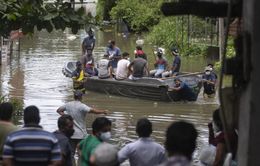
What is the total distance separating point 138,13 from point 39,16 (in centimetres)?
3477

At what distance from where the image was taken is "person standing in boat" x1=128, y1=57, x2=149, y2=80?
1673cm

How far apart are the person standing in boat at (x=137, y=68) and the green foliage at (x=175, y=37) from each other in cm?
1242

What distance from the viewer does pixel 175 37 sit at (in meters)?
32.0

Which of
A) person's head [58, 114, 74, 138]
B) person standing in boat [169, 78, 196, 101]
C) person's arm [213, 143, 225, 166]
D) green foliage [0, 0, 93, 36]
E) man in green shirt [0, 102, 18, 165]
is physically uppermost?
green foliage [0, 0, 93, 36]

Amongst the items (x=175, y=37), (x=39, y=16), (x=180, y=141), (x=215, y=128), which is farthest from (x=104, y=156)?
(x=175, y=37)

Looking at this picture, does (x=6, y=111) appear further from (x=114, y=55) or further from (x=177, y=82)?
(x=114, y=55)

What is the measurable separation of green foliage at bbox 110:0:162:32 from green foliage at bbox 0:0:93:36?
31965 mm

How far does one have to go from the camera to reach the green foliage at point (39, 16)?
9099mm

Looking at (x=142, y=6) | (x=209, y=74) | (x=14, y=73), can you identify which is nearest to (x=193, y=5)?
(x=209, y=74)

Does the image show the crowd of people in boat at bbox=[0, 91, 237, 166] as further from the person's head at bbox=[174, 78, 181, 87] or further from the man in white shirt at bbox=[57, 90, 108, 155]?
the person's head at bbox=[174, 78, 181, 87]

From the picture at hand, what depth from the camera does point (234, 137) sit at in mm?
4703

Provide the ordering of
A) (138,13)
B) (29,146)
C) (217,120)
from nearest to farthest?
(29,146)
(217,120)
(138,13)

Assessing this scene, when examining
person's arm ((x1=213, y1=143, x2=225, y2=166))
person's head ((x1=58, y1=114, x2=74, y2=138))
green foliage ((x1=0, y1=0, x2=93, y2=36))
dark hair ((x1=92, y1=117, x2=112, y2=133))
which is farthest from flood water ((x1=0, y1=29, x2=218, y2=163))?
person's arm ((x1=213, y1=143, x2=225, y2=166))

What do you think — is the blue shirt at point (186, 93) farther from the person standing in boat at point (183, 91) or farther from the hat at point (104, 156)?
the hat at point (104, 156)
